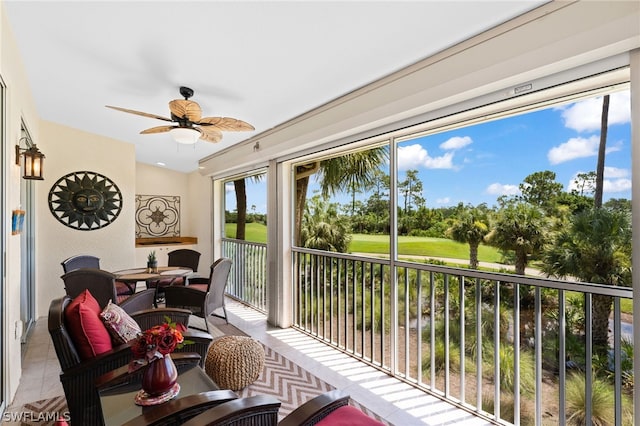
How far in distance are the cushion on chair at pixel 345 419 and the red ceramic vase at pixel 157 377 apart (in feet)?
2.46

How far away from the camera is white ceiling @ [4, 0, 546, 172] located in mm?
1909

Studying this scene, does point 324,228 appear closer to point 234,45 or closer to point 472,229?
point 472,229

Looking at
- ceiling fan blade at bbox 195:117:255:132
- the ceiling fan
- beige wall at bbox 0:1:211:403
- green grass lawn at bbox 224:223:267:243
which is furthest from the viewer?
green grass lawn at bbox 224:223:267:243

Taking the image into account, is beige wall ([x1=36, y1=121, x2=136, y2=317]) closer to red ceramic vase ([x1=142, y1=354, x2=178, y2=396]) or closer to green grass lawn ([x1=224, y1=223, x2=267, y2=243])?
green grass lawn ([x1=224, y1=223, x2=267, y2=243])

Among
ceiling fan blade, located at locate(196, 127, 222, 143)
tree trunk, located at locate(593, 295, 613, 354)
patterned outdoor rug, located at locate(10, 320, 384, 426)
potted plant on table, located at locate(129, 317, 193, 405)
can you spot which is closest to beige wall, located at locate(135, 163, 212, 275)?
ceiling fan blade, located at locate(196, 127, 222, 143)

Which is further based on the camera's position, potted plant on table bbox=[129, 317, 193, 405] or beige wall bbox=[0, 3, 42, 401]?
beige wall bbox=[0, 3, 42, 401]

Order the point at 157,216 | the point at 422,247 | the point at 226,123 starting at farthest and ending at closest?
the point at 157,216 < the point at 226,123 < the point at 422,247

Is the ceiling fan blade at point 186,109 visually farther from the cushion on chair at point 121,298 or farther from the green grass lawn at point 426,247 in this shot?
the cushion on chair at point 121,298

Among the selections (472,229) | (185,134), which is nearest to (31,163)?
(185,134)

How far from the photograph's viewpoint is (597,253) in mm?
1886

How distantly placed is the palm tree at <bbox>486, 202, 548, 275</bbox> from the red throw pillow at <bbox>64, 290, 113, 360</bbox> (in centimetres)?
263

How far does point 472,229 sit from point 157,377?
7.32ft

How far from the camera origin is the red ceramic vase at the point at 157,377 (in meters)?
1.56

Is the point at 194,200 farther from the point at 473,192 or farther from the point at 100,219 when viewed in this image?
the point at 473,192
